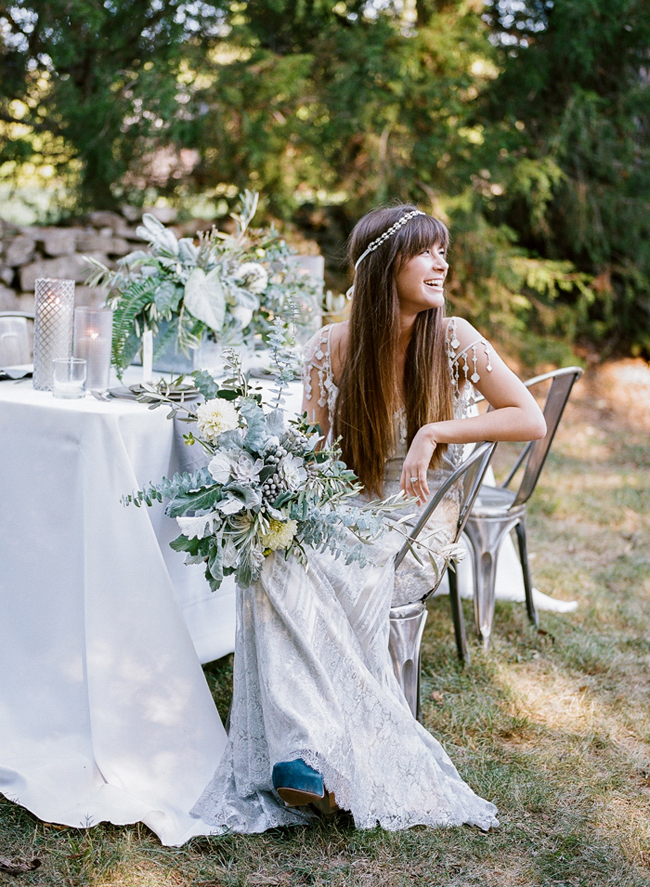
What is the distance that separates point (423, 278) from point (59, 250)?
394 cm

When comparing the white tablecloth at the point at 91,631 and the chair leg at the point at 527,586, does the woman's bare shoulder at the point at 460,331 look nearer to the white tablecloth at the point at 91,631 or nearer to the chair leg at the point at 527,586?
the white tablecloth at the point at 91,631

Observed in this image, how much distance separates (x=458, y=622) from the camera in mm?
2791

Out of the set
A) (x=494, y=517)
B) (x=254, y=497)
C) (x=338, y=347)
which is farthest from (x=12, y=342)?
(x=494, y=517)

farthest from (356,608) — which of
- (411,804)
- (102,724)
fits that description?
(102,724)

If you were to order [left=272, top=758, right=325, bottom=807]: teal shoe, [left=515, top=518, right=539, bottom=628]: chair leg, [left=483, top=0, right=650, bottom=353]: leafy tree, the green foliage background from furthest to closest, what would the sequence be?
1. [left=483, top=0, right=650, bottom=353]: leafy tree
2. the green foliage background
3. [left=515, top=518, right=539, bottom=628]: chair leg
4. [left=272, top=758, right=325, bottom=807]: teal shoe

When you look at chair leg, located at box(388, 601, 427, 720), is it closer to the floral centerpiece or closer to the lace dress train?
the lace dress train

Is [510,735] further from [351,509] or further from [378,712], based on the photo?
[351,509]

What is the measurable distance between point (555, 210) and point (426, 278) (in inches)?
220

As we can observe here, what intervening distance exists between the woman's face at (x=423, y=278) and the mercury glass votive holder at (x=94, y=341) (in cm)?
80

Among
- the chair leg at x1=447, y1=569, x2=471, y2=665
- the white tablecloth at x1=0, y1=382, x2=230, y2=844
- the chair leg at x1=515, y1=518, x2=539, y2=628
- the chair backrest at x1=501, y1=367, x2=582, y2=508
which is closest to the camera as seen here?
the white tablecloth at x1=0, y1=382, x2=230, y2=844

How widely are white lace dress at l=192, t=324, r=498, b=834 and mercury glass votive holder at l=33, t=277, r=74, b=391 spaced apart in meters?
0.81

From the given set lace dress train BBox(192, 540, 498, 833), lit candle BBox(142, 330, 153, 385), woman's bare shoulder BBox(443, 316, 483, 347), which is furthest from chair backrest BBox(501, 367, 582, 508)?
lit candle BBox(142, 330, 153, 385)

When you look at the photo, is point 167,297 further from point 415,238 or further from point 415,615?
point 415,615

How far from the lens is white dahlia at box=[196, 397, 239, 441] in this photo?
190cm
